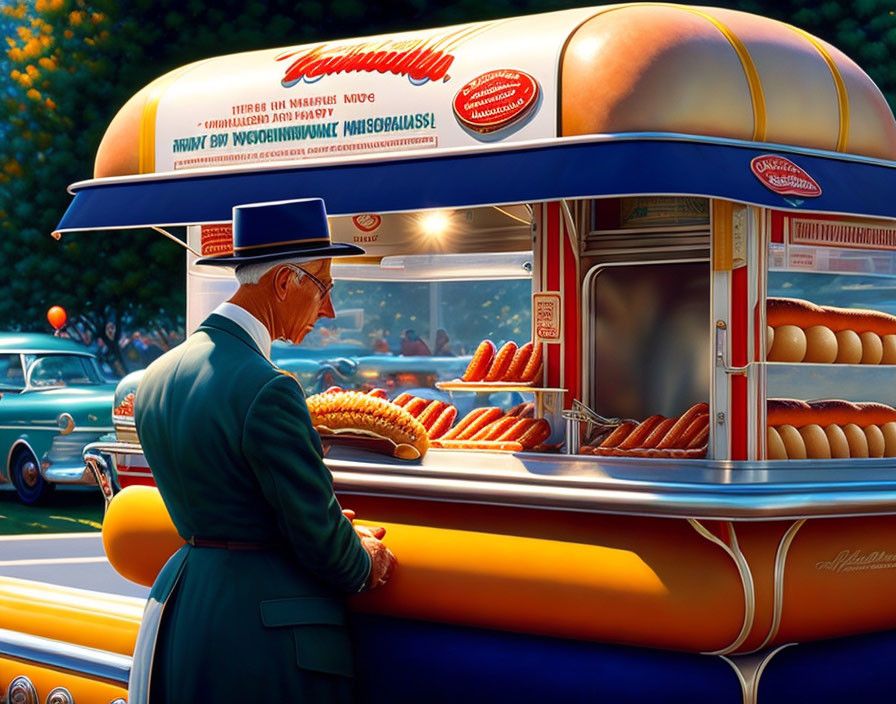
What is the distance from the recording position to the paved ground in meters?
10.8

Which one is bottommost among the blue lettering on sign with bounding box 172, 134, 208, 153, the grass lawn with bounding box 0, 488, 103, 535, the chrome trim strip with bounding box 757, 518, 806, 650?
the grass lawn with bounding box 0, 488, 103, 535

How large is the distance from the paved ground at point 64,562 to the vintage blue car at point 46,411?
70.0 inches

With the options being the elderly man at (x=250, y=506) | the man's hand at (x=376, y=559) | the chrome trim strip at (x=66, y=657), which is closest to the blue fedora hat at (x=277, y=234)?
the elderly man at (x=250, y=506)

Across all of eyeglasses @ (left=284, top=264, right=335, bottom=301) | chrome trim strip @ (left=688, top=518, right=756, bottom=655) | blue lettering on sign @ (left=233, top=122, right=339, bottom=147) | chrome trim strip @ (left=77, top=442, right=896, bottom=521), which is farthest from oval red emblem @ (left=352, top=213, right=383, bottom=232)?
eyeglasses @ (left=284, top=264, right=335, bottom=301)

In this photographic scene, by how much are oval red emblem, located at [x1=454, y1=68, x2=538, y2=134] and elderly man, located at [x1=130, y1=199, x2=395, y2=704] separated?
6.25 feet

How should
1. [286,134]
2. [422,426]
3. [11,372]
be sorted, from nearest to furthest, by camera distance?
[422,426] < [286,134] < [11,372]

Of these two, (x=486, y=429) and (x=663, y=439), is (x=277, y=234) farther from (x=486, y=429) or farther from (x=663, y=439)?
(x=486, y=429)

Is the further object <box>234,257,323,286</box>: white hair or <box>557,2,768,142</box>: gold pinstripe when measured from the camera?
<box>557,2,768,142</box>: gold pinstripe

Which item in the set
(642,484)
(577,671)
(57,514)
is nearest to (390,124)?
(642,484)

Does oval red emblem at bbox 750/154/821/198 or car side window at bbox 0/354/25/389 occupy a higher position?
oval red emblem at bbox 750/154/821/198

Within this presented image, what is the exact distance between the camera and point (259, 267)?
13.9 ft

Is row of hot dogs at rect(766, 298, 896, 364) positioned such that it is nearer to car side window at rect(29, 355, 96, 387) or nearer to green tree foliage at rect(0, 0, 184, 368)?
car side window at rect(29, 355, 96, 387)

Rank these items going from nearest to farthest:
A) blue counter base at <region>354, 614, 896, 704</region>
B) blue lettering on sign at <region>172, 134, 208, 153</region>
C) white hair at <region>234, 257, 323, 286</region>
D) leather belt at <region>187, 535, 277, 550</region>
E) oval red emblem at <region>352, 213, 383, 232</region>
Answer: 1. leather belt at <region>187, 535, 277, 550</region>
2. white hair at <region>234, 257, 323, 286</region>
3. blue counter base at <region>354, 614, 896, 704</region>
4. blue lettering on sign at <region>172, 134, 208, 153</region>
5. oval red emblem at <region>352, 213, 383, 232</region>

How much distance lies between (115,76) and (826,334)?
15257mm
